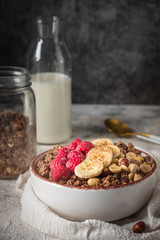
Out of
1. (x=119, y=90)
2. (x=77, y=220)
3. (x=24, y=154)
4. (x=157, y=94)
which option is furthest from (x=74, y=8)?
Answer: (x=77, y=220)

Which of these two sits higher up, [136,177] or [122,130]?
[136,177]

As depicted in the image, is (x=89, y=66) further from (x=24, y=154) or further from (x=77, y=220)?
(x=77, y=220)

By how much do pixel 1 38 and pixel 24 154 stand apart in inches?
35.3

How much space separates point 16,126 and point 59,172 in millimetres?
304

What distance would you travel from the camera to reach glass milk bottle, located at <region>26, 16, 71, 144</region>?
1.35 meters

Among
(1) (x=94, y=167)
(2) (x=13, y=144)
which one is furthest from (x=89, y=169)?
(2) (x=13, y=144)

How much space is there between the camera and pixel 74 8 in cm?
178

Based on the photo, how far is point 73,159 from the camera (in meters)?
0.88

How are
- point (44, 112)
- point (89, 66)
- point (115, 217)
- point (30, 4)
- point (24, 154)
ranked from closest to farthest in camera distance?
1. point (115, 217)
2. point (24, 154)
3. point (44, 112)
4. point (30, 4)
5. point (89, 66)

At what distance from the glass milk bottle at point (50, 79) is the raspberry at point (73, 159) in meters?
0.49

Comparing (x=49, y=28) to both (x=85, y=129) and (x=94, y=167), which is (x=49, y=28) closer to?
(x=85, y=129)

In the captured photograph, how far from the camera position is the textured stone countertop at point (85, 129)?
847mm

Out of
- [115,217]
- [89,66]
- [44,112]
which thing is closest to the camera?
[115,217]

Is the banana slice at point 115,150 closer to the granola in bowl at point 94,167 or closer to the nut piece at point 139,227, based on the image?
the granola in bowl at point 94,167
